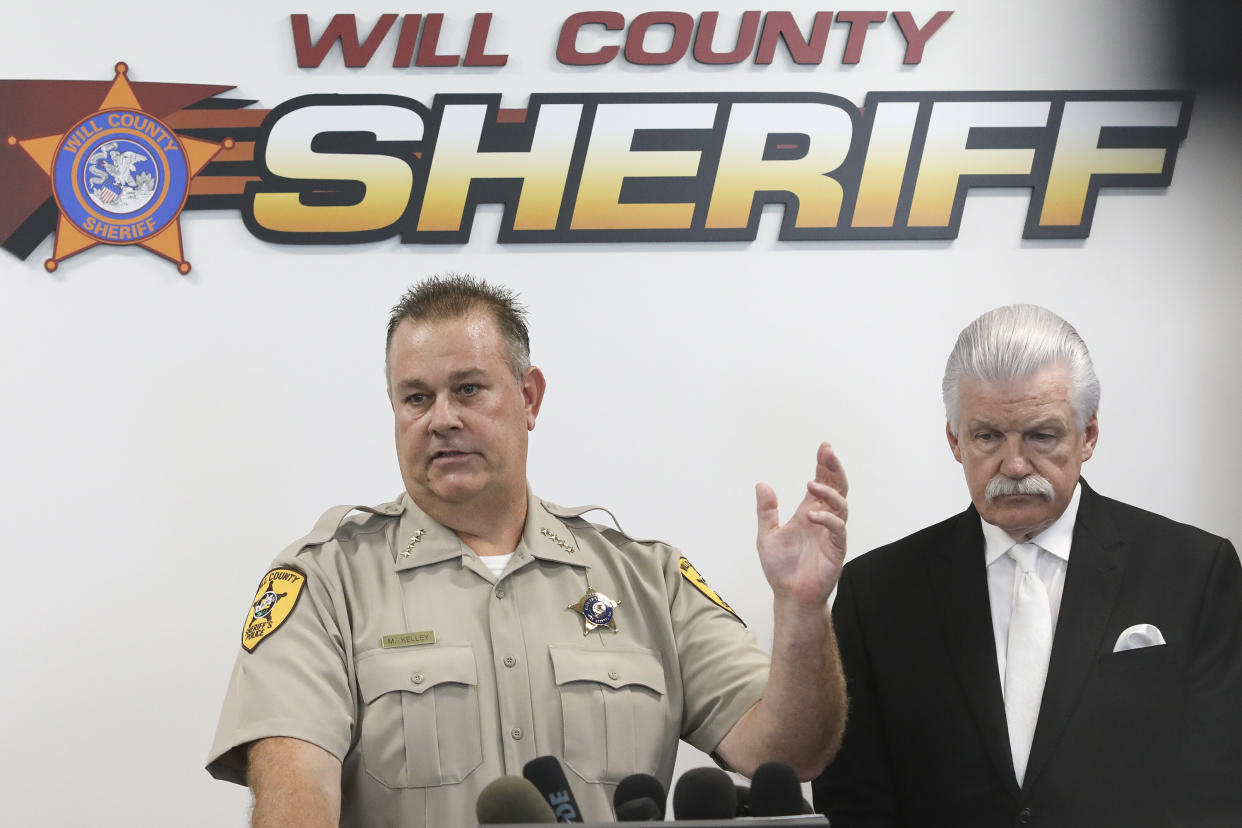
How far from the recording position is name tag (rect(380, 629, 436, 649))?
8.10ft

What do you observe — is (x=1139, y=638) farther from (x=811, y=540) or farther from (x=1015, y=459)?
(x=811, y=540)

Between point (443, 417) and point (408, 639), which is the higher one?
point (443, 417)

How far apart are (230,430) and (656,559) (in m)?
1.19

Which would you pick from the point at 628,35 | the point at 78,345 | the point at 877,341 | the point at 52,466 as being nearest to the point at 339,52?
the point at 628,35

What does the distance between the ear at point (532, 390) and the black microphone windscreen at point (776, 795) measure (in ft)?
4.26

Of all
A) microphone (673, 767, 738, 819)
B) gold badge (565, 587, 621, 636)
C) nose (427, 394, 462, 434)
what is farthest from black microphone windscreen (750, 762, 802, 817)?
nose (427, 394, 462, 434)

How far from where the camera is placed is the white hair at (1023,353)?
2.50 metres

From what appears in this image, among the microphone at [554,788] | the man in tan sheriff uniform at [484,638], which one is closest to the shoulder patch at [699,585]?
the man in tan sheriff uniform at [484,638]

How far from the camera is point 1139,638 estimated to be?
2430 mm

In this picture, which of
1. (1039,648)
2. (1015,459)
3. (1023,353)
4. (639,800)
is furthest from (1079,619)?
(639,800)

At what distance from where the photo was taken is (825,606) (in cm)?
229

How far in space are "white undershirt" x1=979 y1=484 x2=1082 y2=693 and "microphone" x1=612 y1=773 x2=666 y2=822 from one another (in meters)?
1.13

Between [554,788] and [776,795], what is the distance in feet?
0.98

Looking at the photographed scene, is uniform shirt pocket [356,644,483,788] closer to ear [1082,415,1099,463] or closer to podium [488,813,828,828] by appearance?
podium [488,813,828,828]
